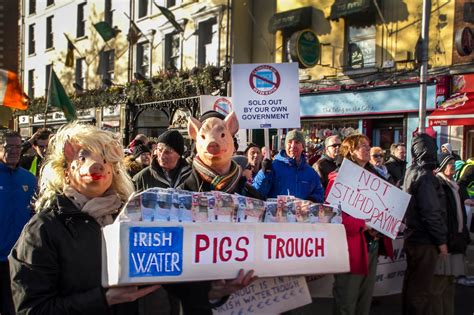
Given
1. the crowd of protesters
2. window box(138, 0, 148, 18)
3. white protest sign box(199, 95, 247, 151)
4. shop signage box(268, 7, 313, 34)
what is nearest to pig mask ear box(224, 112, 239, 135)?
the crowd of protesters

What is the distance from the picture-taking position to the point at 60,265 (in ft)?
6.39

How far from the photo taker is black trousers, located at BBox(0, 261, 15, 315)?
14.2 ft

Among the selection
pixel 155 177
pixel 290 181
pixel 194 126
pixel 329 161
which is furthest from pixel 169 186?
pixel 329 161

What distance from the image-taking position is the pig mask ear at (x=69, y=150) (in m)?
2.16

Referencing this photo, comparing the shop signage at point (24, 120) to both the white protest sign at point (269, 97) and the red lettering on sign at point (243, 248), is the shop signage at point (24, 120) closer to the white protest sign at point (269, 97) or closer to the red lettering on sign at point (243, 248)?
the white protest sign at point (269, 97)

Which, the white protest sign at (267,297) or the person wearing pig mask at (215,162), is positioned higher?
the person wearing pig mask at (215,162)

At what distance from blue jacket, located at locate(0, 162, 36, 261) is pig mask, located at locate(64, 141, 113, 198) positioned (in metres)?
2.35

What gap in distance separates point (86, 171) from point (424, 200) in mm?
3257

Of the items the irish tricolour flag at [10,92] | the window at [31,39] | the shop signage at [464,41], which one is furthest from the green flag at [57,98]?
the window at [31,39]

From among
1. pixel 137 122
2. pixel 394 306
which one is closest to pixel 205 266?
pixel 394 306

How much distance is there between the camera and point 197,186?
279cm

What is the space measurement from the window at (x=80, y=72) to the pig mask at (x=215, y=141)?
24.5m

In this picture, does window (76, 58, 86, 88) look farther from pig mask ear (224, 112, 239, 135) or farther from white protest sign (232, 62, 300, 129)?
pig mask ear (224, 112, 239, 135)

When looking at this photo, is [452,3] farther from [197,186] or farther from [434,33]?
[197,186]
